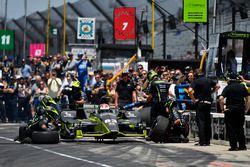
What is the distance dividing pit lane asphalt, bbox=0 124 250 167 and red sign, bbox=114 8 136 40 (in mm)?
15080

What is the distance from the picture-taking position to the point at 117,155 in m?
16.3

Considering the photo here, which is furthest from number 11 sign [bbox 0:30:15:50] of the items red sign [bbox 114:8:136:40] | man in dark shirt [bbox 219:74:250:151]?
man in dark shirt [bbox 219:74:250:151]

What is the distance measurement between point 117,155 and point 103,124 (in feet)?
10.9

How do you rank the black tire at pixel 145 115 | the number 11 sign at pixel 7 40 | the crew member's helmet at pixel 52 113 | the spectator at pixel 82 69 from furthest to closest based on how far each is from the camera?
the number 11 sign at pixel 7 40 < the spectator at pixel 82 69 < the black tire at pixel 145 115 < the crew member's helmet at pixel 52 113

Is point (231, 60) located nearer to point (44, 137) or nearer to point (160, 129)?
→ point (160, 129)

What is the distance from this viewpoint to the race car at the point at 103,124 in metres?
19.6

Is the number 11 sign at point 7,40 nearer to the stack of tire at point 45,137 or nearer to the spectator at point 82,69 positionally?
the spectator at point 82,69

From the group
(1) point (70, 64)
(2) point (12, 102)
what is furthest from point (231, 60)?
(2) point (12, 102)

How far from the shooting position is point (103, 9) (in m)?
37.5

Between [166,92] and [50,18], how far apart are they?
25.5 m

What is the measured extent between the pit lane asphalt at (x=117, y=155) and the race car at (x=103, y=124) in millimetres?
240

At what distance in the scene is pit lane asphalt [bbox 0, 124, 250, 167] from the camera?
576 inches

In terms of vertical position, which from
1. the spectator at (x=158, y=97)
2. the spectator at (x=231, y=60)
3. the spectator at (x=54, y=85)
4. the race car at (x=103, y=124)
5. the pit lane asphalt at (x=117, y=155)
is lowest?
the pit lane asphalt at (x=117, y=155)

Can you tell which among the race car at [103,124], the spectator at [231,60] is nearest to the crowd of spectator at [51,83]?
the spectator at [231,60]
